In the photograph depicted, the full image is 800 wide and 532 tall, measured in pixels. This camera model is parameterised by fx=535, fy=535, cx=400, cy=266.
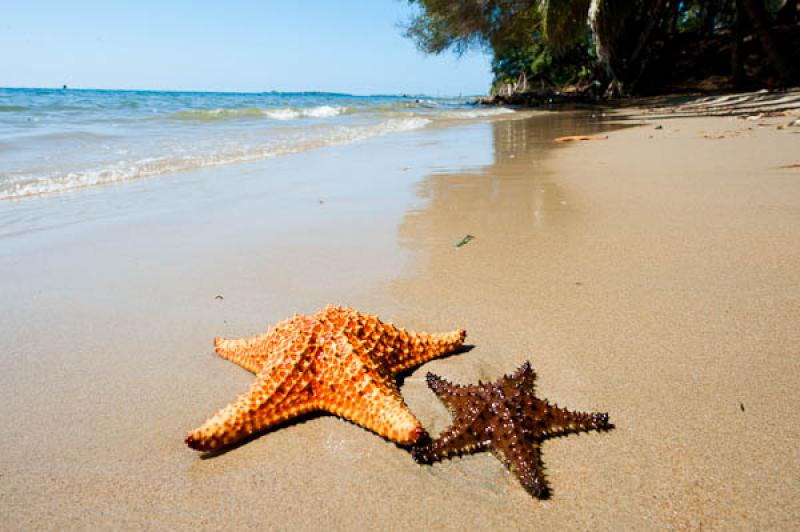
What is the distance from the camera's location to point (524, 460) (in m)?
1.98

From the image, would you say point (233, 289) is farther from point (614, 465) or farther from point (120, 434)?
point (614, 465)

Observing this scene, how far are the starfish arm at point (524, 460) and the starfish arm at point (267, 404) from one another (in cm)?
89

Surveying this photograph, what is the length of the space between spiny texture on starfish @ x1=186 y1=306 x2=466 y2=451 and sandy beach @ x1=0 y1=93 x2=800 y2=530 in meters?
0.12

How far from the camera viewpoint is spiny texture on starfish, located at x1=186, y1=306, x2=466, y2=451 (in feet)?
7.35

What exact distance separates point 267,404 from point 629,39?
3426 centimetres

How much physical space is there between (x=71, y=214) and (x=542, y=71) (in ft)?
142

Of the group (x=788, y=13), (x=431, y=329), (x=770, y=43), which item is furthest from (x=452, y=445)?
(x=788, y=13)

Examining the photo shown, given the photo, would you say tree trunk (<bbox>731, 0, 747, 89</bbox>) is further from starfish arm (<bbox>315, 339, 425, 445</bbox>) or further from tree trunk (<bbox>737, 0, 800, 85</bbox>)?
starfish arm (<bbox>315, 339, 425, 445</bbox>)

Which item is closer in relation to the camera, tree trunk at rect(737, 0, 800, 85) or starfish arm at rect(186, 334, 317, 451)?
starfish arm at rect(186, 334, 317, 451)

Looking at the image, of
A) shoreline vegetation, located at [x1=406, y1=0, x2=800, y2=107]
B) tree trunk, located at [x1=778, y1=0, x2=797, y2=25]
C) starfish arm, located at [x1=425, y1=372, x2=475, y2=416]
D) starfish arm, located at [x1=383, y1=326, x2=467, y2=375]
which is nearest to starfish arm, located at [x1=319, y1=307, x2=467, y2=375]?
starfish arm, located at [x1=383, y1=326, x2=467, y2=375]

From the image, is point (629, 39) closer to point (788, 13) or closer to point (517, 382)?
point (788, 13)

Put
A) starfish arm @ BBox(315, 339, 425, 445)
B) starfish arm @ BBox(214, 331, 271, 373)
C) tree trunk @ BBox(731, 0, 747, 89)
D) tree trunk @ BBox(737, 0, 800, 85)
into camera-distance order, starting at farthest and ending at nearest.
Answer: tree trunk @ BBox(731, 0, 747, 89) → tree trunk @ BBox(737, 0, 800, 85) → starfish arm @ BBox(214, 331, 271, 373) → starfish arm @ BBox(315, 339, 425, 445)

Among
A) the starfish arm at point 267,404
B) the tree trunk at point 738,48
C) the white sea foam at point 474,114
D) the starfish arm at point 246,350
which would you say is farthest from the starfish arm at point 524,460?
the tree trunk at point 738,48

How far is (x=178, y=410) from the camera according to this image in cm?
268
